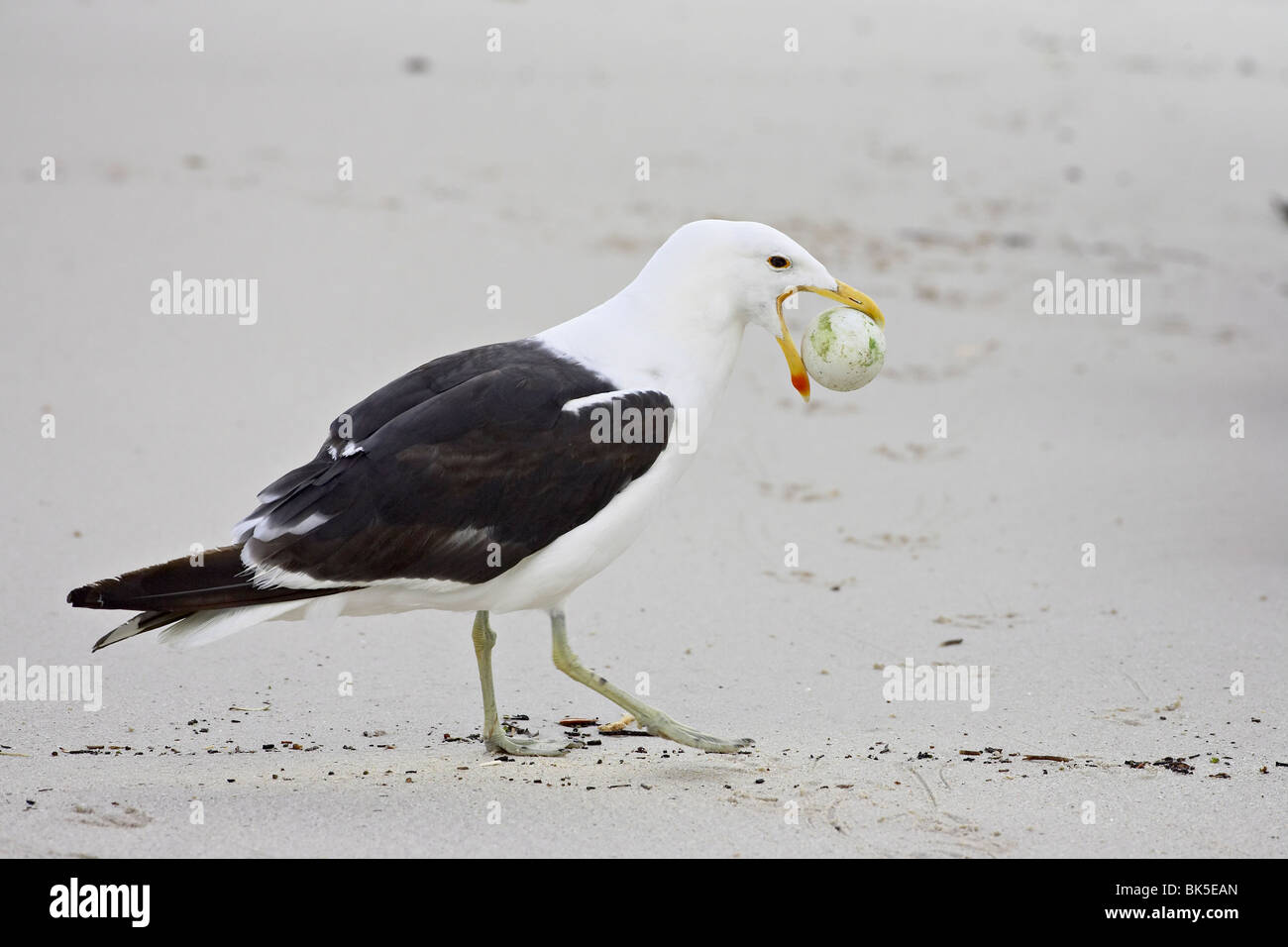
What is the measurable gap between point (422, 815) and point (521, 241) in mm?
7132

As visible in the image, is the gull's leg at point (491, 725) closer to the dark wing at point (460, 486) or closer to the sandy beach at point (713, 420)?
the sandy beach at point (713, 420)

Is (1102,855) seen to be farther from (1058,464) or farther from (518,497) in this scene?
(1058,464)

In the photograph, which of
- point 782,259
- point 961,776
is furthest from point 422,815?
point 782,259

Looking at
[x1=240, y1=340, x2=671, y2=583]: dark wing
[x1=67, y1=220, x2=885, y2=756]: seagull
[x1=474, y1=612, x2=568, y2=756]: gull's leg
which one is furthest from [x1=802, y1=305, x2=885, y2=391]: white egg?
[x1=474, y1=612, x2=568, y2=756]: gull's leg

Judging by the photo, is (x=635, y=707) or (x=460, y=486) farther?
(x=635, y=707)

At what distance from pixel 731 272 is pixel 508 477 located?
90 centimetres

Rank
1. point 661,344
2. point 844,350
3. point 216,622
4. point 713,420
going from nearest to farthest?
1. point 216,622
2. point 661,344
3. point 844,350
4. point 713,420

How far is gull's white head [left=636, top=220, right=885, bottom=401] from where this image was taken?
446 cm

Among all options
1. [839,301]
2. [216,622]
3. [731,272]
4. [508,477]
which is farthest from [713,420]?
[216,622]

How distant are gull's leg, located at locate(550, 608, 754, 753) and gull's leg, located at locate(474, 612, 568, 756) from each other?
24 cm

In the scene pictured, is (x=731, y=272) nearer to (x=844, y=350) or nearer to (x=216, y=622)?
(x=844, y=350)

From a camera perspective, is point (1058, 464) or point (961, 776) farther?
point (1058, 464)

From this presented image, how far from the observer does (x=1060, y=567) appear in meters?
6.39

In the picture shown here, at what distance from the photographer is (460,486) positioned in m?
4.18
